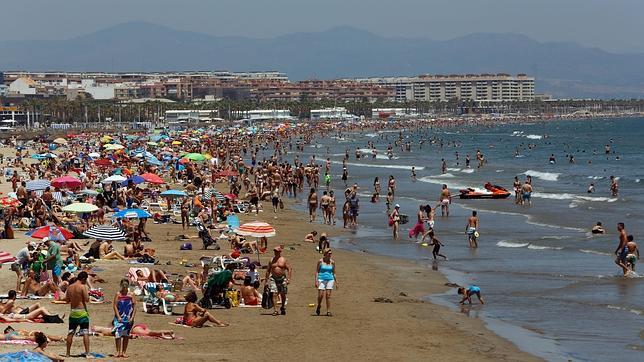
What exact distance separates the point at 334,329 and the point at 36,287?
489 cm

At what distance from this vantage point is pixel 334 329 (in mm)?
14820

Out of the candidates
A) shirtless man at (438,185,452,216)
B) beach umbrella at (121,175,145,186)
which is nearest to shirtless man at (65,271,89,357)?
beach umbrella at (121,175,145,186)

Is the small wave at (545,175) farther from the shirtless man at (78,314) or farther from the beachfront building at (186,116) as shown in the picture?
the beachfront building at (186,116)

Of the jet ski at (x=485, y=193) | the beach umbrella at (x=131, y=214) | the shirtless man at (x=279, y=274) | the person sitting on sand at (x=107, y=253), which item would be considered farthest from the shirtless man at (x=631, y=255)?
the jet ski at (x=485, y=193)

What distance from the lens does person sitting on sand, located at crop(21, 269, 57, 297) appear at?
1600cm

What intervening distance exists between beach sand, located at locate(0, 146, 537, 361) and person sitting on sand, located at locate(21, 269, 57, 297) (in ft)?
1.40

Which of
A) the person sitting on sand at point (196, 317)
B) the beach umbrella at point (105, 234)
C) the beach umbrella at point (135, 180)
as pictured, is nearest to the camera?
the person sitting on sand at point (196, 317)

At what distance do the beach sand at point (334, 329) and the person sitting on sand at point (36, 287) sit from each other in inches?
16.8

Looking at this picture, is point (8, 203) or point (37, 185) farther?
point (37, 185)

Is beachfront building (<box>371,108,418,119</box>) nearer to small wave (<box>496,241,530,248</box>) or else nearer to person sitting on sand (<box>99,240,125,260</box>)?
small wave (<box>496,241,530,248</box>)

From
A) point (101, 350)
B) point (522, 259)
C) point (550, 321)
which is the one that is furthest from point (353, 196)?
point (101, 350)

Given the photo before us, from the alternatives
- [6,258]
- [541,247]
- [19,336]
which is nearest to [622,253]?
[541,247]

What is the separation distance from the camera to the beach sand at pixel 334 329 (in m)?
13.1

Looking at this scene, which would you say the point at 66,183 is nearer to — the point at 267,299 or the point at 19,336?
the point at 267,299
